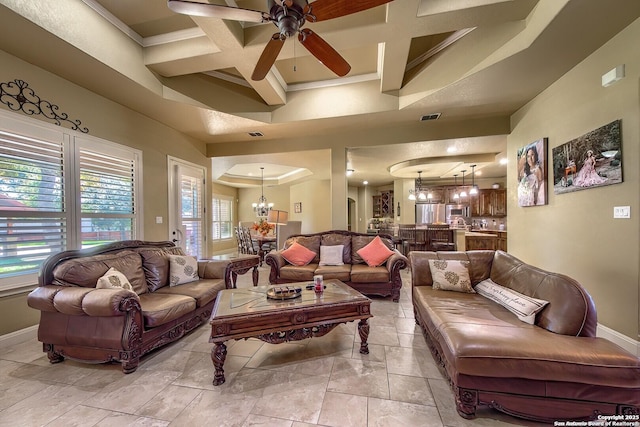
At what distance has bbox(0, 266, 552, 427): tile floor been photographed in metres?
1.55

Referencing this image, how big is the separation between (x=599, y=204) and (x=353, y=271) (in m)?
2.74

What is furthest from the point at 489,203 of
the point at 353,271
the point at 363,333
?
the point at 363,333

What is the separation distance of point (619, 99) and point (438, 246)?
4279 mm

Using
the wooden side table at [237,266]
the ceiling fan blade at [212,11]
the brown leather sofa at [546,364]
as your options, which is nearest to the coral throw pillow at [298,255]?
the wooden side table at [237,266]

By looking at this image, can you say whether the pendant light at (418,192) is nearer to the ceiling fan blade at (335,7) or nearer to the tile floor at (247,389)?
the tile floor at (247,389)

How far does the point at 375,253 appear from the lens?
4039mm

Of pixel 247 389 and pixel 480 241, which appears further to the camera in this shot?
pixel 480 241

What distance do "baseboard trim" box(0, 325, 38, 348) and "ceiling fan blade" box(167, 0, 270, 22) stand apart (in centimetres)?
339

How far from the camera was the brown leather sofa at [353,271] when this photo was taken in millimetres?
3672

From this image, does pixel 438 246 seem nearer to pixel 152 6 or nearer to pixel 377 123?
pixel 377 123

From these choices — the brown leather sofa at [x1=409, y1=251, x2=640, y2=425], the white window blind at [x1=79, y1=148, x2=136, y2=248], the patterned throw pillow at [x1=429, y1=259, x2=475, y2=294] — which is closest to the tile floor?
the brown leather sofa at [x1=409, y1=251, x2=640, y2=425]

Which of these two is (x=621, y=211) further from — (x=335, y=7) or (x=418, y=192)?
(x=418, y=192)

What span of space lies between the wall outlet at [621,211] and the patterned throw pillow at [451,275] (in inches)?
51.3

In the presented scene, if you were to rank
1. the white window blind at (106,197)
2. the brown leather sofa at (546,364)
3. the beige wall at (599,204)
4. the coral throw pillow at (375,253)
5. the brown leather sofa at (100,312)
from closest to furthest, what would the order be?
the brown leather sofa at (546,364), the brown leather sofa at (100,312), the beige wall at (599,204), the white window blind at (106,197), the coral throw pillow at (375,253)
